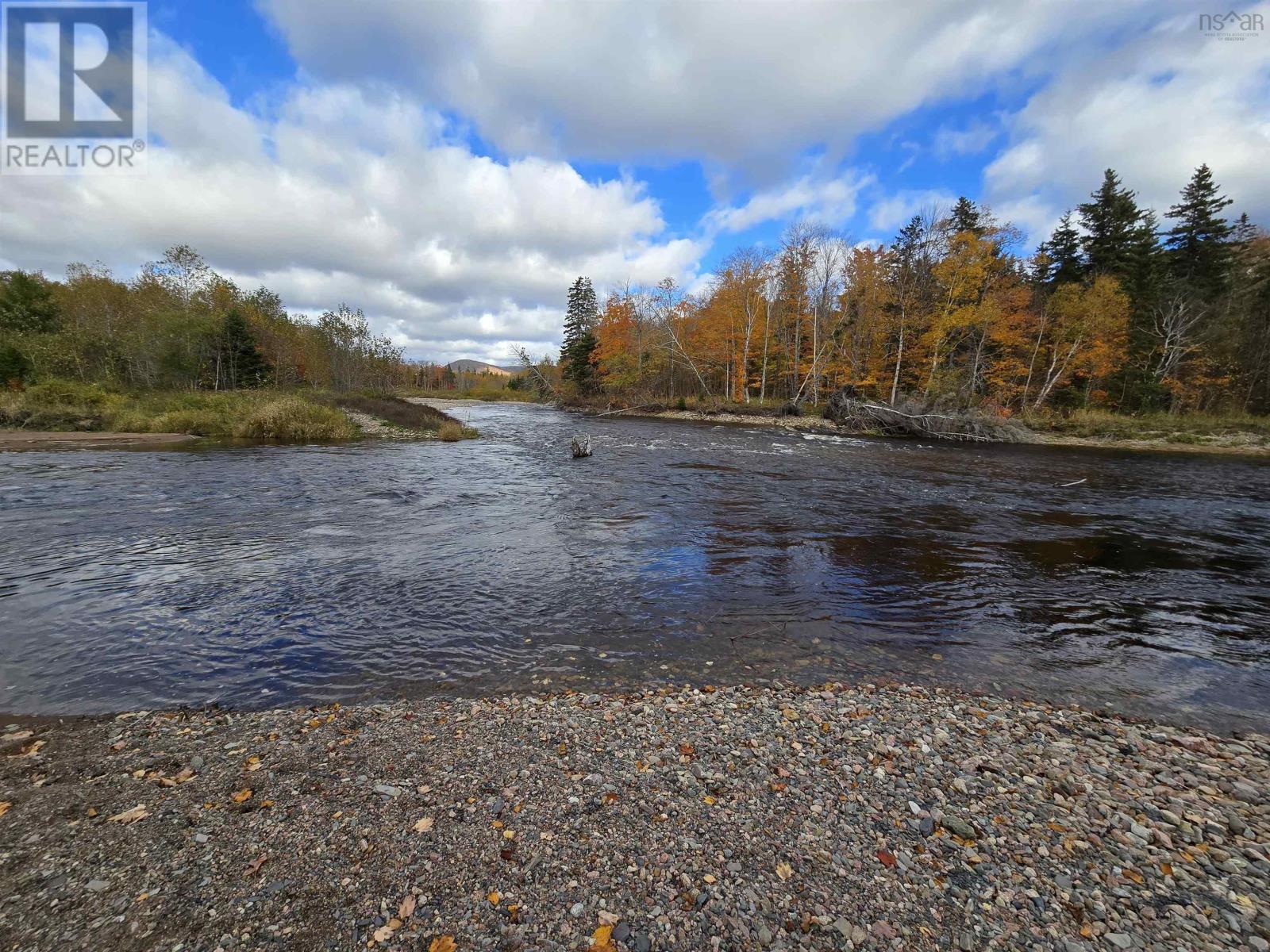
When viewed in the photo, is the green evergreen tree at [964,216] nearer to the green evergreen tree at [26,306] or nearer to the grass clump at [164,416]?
the grass clump at [164,416]

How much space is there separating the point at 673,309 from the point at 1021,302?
103ft

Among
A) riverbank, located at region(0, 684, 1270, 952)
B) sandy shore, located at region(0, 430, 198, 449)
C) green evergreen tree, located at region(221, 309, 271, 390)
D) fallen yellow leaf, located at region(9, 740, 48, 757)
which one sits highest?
green evergreen tree, located at region(221, 309, 271, 390)

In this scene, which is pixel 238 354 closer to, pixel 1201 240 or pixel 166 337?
pixel 166 337

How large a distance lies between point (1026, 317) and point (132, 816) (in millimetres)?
50782

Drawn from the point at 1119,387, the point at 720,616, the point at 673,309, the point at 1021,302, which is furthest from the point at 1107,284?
the point at 720,616

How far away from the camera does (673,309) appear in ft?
181

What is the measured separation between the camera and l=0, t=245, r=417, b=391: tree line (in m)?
33.7

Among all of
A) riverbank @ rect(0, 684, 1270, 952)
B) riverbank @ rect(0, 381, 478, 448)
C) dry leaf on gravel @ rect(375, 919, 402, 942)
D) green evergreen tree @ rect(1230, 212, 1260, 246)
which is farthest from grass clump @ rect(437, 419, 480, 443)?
green evergreen tree @ rect(1230, 212, 1260, 246)

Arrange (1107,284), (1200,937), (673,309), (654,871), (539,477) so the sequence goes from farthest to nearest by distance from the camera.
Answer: (673,309)
(1107,284)
(539,477)
(654,871)
(1200,937)

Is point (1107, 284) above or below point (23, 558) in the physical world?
above

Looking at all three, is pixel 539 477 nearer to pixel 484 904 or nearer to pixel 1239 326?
pixel 484 904

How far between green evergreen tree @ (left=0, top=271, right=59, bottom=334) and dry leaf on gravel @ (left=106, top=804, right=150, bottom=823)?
5452 cm

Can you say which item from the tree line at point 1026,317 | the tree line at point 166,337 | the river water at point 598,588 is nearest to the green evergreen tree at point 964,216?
the tree line at point 1026,317

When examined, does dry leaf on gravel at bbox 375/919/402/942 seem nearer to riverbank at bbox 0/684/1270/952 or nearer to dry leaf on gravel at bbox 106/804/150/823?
riverbank at bbox 0/684/1270/952
